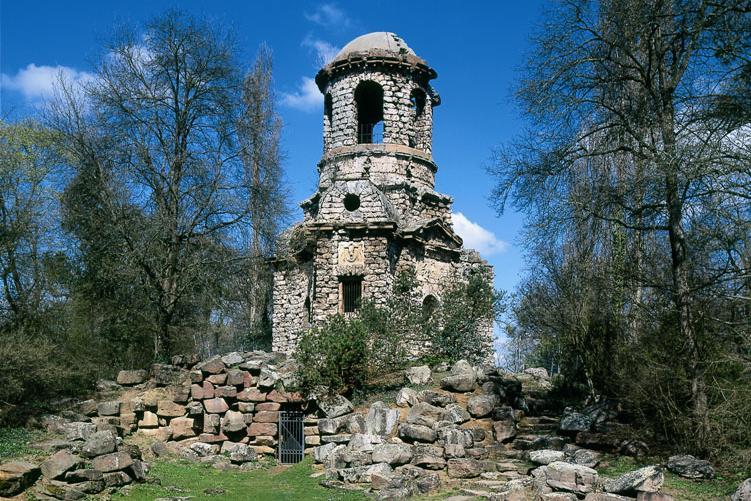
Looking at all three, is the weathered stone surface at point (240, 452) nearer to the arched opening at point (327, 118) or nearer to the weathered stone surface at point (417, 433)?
the weathered stone surface at point (417, 433)

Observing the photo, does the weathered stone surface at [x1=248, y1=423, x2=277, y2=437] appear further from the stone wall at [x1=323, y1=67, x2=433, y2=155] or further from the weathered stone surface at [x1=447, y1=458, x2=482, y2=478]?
the stone wall at [x1=323, y1=67, x2=433, y2=155]

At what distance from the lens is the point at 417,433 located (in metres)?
12.6

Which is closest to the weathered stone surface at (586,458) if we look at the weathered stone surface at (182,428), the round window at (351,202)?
the weathered stone surface at (182,428)

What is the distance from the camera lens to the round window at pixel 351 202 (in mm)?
22459

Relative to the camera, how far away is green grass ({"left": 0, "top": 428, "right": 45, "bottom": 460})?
465 inches

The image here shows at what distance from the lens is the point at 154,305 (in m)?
19.0

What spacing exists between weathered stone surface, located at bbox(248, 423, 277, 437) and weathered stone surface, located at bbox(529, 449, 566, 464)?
6.56m

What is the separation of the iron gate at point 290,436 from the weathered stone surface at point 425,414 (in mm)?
3142

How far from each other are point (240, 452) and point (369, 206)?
9872 mm

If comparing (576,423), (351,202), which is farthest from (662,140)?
(351,202)

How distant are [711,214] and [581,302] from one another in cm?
491

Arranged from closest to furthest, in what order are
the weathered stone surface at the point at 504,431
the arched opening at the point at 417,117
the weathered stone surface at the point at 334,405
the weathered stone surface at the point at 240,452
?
the weathered stone surface at the point at 504,431, the weathered stone surface at the point at 334,405, the weathered stone surface at the point at 240,452, the arched opening at the point at 417,117

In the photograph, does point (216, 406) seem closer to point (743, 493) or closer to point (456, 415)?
point (456, 415)

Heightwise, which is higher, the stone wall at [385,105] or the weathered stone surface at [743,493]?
the stone wall at [385,105]
